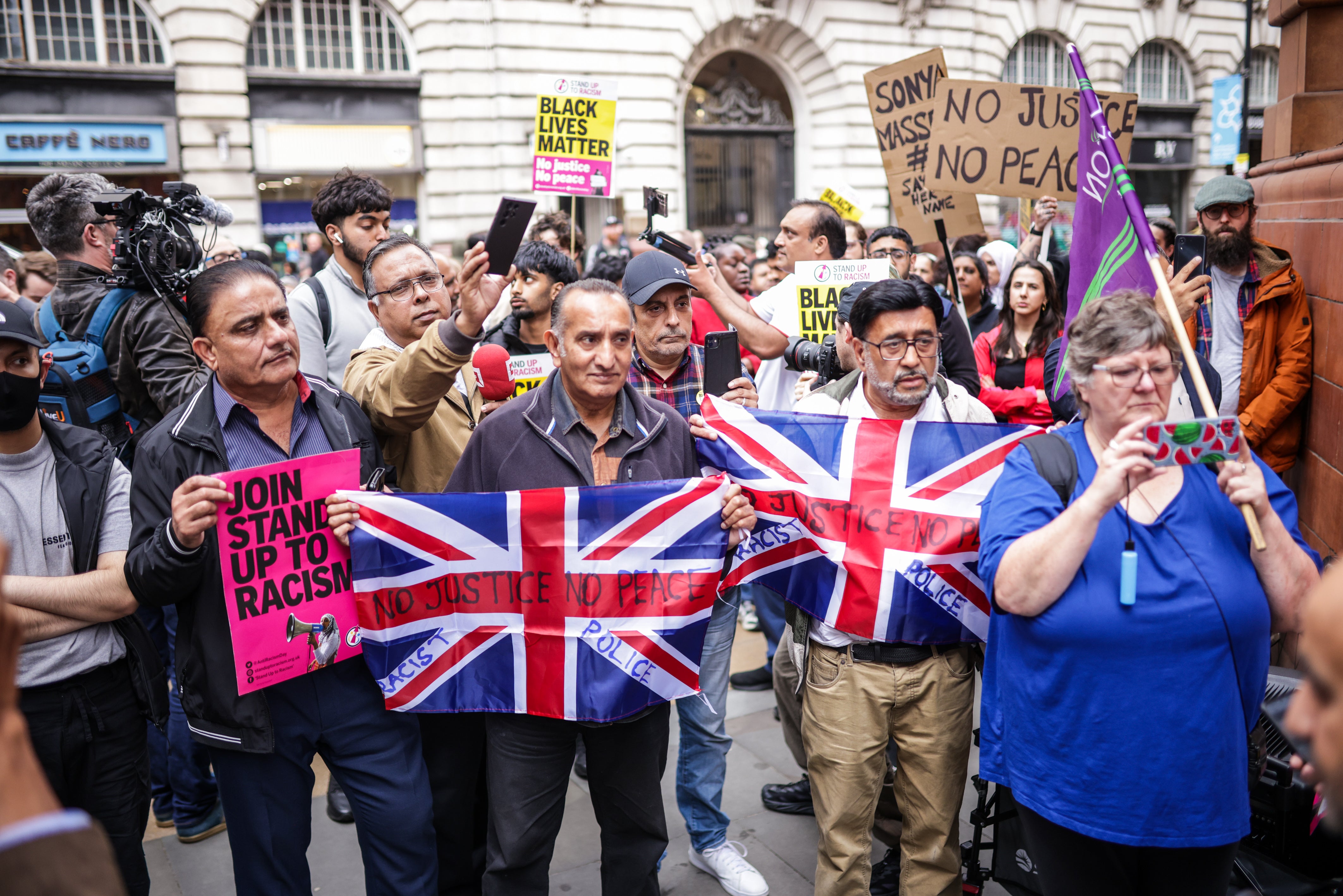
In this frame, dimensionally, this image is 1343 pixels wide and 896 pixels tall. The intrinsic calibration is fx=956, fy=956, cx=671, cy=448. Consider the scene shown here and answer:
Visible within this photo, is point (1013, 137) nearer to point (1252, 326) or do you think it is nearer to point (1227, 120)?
point (1252, 326)

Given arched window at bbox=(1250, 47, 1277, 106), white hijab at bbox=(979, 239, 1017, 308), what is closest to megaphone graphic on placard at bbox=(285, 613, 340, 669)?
white hijab at bbox=(979, 239, 1017, 308)

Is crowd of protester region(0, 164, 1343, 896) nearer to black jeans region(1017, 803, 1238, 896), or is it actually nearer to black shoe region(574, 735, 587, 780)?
black jeans region(1017, 803, 1238, 896)

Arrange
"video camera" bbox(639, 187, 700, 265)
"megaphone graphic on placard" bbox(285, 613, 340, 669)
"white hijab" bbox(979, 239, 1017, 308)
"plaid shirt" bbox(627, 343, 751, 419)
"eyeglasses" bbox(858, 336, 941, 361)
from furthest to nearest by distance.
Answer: "white hijab" bbox(979, 239, 1017, 308)
"video camera" bbox(639, 187, 700, 265)
"plaid shirt" bbox(627, 343, 751, 419)
"eyeglasses" bbox(858, 336, 941, 361)
"megaphone graphic on placard" bbox(285, 613, 340, 669)

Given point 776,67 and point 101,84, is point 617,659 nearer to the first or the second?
point 101,84

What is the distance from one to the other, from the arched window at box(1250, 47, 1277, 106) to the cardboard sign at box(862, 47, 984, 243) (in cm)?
2554

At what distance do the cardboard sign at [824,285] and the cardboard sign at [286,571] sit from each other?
2.54 meters

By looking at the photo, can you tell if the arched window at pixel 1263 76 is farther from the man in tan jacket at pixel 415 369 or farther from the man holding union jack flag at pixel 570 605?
the man holding union jack flag at pixel 570 605

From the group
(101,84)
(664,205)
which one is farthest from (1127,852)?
(101,84)

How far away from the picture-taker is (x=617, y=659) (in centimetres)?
298

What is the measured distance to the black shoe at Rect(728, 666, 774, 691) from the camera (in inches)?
222

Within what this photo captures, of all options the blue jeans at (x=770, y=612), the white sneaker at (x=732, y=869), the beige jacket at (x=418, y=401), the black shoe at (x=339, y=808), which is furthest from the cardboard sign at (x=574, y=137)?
the white sneaker at (x=732, y=869)

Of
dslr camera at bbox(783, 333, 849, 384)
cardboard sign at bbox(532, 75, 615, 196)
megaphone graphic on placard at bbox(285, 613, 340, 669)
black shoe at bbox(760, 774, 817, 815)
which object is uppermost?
cardboard sign at bbox(532, 75, 615, 196)

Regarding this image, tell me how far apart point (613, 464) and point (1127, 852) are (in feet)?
5.95

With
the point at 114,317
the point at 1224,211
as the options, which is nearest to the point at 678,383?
the point at 114,317
